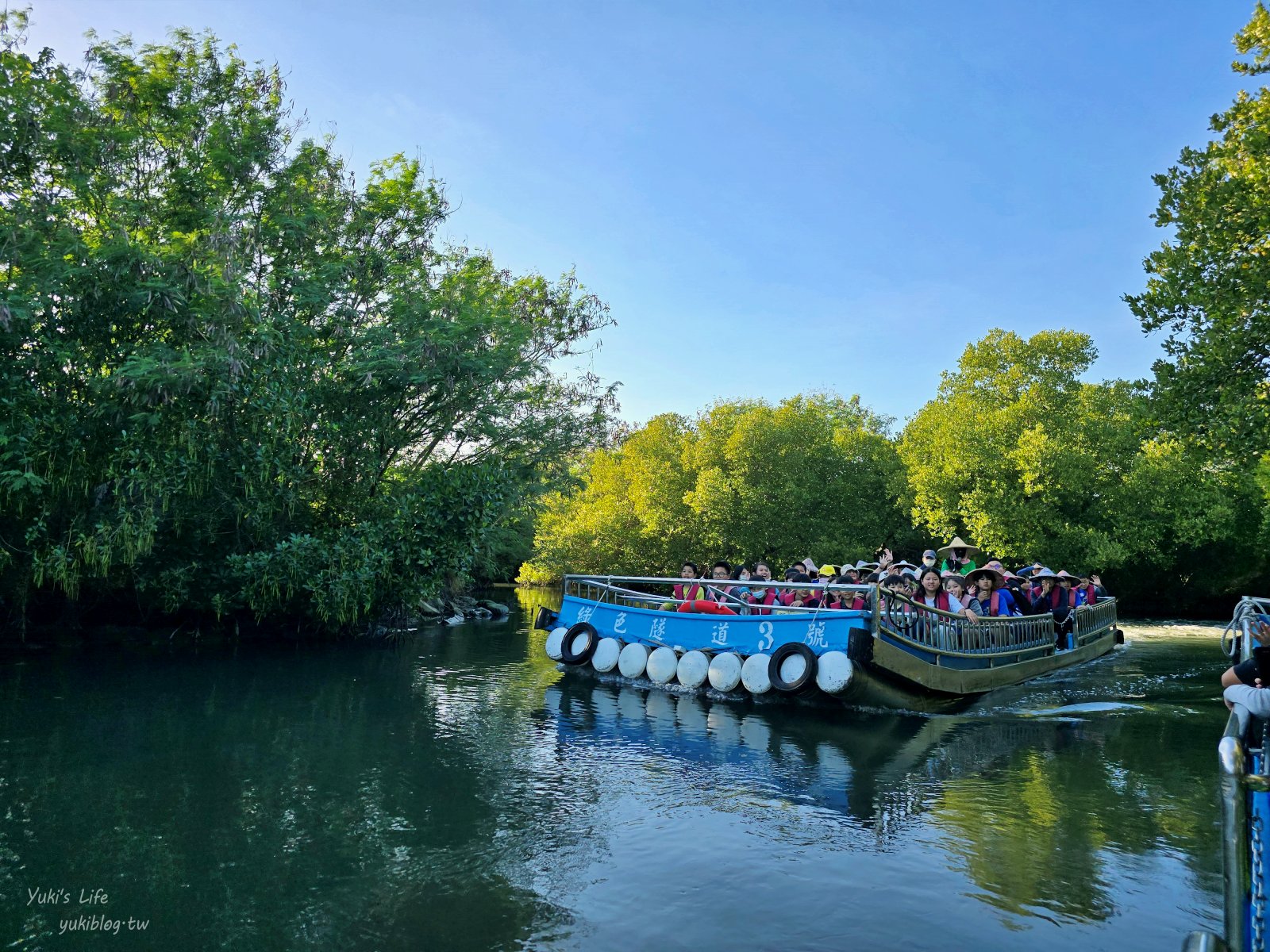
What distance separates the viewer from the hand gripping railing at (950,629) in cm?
1240

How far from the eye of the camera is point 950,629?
1329 cm

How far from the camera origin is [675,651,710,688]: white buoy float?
1370cm

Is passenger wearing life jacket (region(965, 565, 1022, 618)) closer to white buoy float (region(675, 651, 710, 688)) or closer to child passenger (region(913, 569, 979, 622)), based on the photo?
child passenger (region(913, 569, 979, 622))

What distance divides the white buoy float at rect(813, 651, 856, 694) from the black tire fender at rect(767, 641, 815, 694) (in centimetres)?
11

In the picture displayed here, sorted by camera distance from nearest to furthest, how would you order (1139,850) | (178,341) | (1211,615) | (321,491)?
(1139,850) → (178,341) → (321,491) → (1211,615)

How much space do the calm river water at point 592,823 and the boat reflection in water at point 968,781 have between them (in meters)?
0.04

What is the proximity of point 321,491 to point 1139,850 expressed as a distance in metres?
19.2

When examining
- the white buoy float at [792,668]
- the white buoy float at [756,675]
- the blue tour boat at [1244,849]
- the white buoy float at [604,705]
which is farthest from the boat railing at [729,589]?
the blue tour boat at [1244,849]

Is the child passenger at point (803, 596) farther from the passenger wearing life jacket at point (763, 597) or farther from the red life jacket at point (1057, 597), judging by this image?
the red life jacket at point (1057, 597)

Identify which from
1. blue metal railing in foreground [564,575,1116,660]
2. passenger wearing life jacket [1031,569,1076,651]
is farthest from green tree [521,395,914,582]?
blue metal railing in foreground [564,575,1116,660]

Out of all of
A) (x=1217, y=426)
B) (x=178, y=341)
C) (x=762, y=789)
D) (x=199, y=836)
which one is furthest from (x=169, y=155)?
(x=1217, y=426)

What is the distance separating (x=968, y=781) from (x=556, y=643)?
885 cm

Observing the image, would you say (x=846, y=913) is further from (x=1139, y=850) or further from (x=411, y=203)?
(x=411, y=203)

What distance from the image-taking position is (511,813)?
763cm
